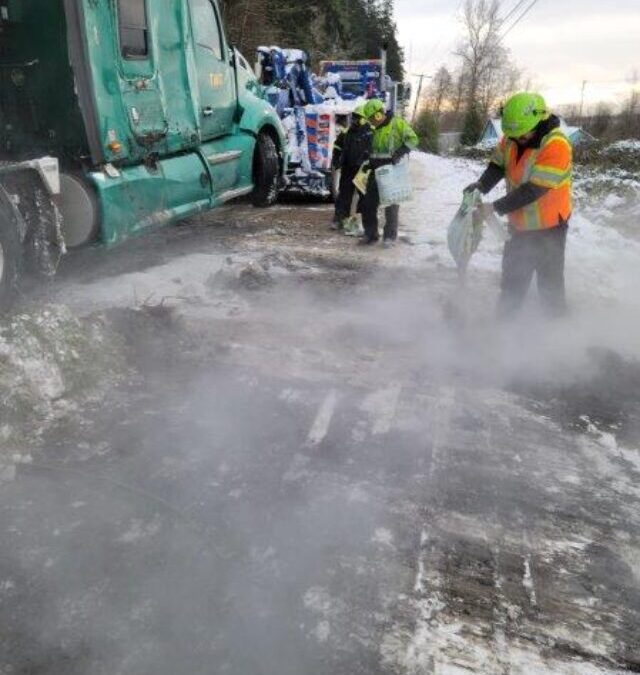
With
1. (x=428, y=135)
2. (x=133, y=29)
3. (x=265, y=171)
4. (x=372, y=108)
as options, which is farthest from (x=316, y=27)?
(x=133, y=29)

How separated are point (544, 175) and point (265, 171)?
476cm

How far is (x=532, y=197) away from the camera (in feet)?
13.7

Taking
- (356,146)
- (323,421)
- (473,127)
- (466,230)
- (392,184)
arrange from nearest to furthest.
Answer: (323,421) < (466,230) < (392,184) < (356,146) < (473,127)

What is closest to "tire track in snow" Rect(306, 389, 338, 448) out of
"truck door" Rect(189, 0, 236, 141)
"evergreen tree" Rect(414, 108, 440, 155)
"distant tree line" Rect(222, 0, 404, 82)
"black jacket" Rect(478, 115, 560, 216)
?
"black jacket" Rect(478, 115, 560, 216)

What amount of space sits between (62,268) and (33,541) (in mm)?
3908

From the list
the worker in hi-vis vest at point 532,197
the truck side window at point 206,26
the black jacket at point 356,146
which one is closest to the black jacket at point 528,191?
the worker in hi-vis vest at point 532,197

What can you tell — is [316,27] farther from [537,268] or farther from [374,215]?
[537,268]

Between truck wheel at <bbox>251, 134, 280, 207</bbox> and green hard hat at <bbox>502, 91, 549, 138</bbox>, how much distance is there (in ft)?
14.8

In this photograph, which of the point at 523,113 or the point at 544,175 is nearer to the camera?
the point at 523,113

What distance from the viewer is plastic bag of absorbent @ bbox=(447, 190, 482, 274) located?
4.84 meters

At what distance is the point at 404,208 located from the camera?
1045cm

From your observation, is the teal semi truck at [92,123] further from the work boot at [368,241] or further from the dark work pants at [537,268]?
the dark work pants at [537,268]

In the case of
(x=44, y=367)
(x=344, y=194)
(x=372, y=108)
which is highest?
(x=372, y=108)

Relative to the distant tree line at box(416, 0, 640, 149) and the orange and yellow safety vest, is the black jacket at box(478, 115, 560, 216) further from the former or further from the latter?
the distant tree line at box(416, 0, 640, 149)
